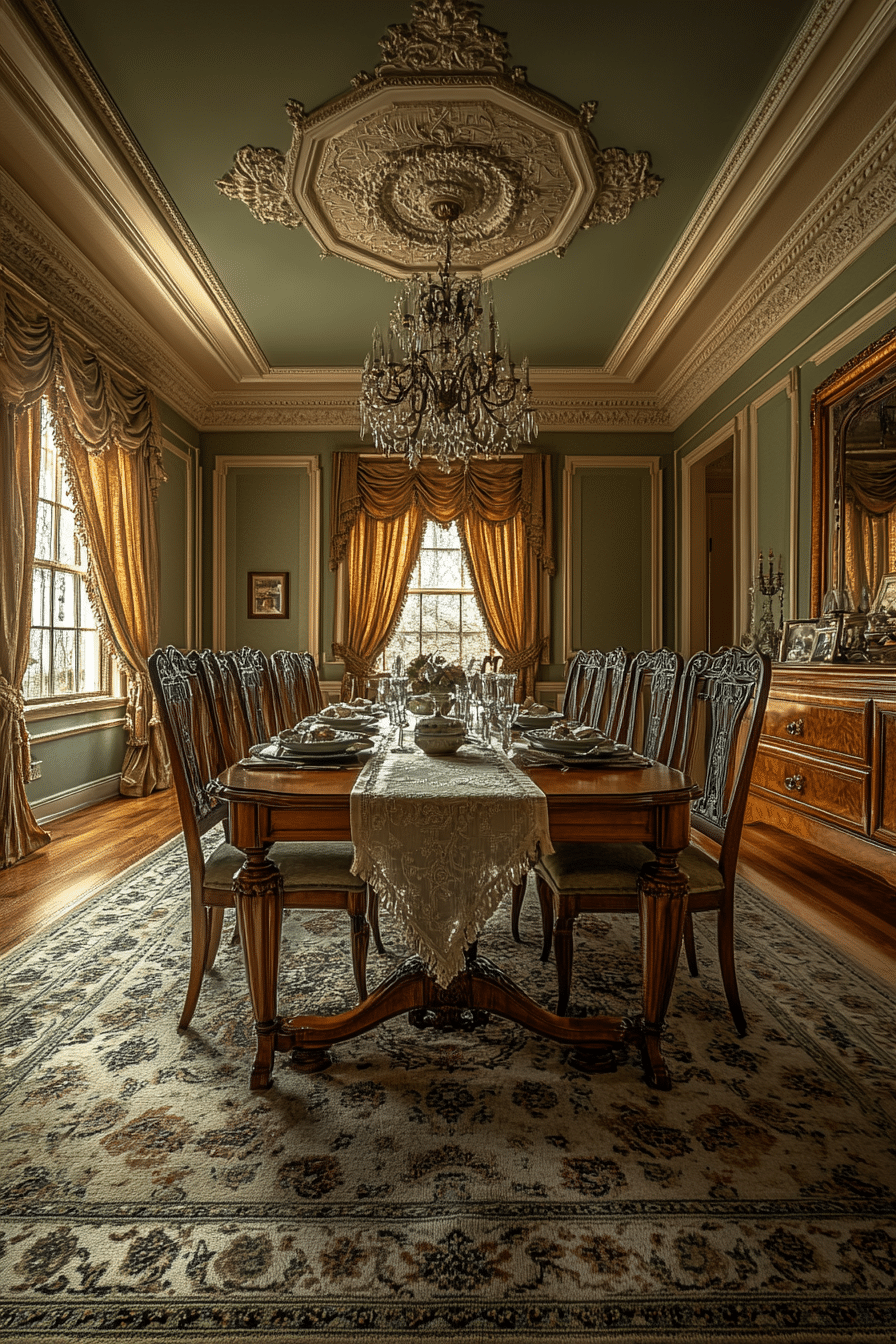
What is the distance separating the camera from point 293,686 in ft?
12.8

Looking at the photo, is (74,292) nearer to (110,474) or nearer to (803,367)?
(110,474)

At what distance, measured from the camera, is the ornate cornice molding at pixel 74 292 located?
12.0ft

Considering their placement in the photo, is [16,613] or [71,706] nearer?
[16,613]

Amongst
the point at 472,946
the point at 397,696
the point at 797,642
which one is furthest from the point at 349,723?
the point at 797,642

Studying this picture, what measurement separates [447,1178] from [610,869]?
31.4 inches

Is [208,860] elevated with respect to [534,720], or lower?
lower

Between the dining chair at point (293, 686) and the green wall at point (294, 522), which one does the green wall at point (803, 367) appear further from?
the dining chair at point (293, 686)

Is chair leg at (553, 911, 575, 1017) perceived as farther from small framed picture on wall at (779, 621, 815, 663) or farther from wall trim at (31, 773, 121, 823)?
wall trim at (31, 773, 121, 823)

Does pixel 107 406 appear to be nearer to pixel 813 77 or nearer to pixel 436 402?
pixel 436 402

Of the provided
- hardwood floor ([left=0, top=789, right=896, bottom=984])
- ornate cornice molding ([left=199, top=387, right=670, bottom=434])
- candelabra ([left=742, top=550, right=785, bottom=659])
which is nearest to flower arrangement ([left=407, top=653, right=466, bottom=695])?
hardwood floor ([left=0, top=789, right=896, bottom=984])

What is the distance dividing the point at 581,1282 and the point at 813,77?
3866mm

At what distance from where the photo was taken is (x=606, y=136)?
3398 mm

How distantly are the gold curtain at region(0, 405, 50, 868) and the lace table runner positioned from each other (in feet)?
9.26

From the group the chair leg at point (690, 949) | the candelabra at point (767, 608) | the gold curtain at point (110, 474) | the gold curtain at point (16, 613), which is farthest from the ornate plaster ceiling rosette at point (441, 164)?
the chair leg at point (690, 949)
